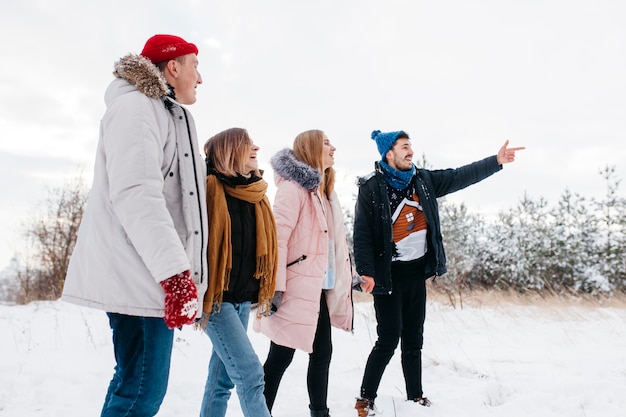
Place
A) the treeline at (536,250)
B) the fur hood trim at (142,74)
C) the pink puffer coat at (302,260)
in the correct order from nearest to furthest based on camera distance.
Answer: the fur hood trim at (142,74) → the pink puffer coat at (302,260) → the treeline at (536,250)

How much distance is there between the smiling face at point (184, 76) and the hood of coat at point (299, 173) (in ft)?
3.87

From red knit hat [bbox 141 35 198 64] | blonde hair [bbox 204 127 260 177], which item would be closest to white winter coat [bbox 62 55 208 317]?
red knit hat [bbox 141 35 198 64]

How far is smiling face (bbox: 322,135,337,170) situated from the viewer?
147 inches

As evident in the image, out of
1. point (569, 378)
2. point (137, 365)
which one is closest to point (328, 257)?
point (137, 365)

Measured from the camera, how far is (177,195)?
7.27 feet

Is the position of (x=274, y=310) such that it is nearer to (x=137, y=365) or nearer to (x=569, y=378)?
(x=137, y=365)

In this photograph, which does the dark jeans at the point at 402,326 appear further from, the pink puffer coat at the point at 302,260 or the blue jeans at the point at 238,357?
the blue jeans at the point at 238,357

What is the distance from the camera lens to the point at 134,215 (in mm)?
1919

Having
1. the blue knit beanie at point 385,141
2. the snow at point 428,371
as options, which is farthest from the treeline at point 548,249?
the blue knit beanie at point 385,141

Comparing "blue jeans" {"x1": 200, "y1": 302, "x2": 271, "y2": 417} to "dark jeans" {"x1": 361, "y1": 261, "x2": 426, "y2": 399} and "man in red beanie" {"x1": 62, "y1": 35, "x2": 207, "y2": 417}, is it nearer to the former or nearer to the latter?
"man in red beanie" {"x1": 62, "y1": 35, "x2": 207, "y2": 417}

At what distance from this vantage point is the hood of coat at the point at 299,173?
3559mm

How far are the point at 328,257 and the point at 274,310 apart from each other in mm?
577

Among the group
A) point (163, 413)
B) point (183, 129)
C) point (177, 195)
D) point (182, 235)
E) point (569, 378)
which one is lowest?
point (569, 378)

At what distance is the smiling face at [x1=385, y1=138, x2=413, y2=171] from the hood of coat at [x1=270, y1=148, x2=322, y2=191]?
95 cm
